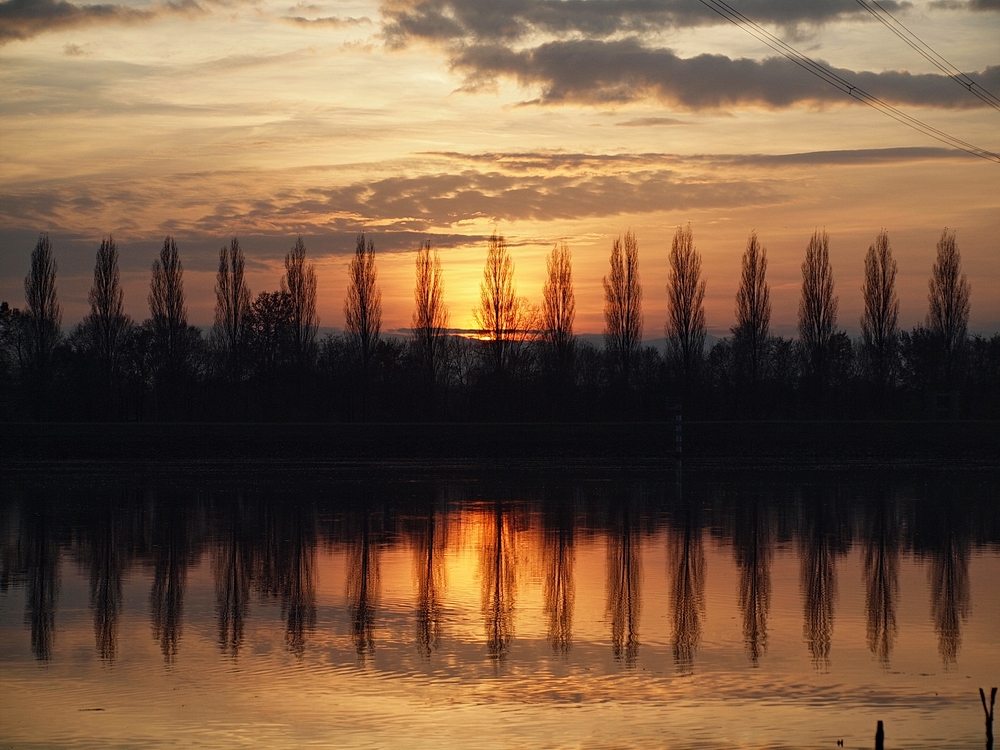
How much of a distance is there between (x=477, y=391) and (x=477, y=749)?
58059mm

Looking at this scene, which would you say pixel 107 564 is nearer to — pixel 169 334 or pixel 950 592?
pixel 950 592

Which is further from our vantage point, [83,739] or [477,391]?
[477,391]

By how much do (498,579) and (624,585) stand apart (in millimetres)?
2049

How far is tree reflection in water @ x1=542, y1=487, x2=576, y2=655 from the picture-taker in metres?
12.9

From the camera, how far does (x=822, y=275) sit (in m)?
67.2

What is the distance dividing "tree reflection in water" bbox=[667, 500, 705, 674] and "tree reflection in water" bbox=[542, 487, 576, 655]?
1.28 meters

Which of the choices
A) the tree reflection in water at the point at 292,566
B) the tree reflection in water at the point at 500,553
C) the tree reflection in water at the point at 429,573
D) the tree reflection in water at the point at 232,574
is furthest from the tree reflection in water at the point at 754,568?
the tree reflection in water at the point at 232,574

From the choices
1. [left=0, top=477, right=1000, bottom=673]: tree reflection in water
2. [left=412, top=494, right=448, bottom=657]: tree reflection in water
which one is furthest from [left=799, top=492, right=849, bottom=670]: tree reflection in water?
[left=412, top=494, right=448, bottom=657]: tree reflection in water

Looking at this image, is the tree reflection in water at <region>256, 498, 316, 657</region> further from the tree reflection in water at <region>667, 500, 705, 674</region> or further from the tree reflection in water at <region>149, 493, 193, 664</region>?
the tree reflection in water at <region>667, 500, 705, 674</region>

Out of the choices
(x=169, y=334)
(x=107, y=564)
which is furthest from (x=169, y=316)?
(x=107, y=564)

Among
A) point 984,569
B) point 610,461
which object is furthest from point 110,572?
point 610,461

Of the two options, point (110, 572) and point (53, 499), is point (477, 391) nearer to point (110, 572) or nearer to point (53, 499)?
point (53, 499)

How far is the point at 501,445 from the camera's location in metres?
52.1

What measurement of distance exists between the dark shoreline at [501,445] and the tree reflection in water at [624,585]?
23335mm
